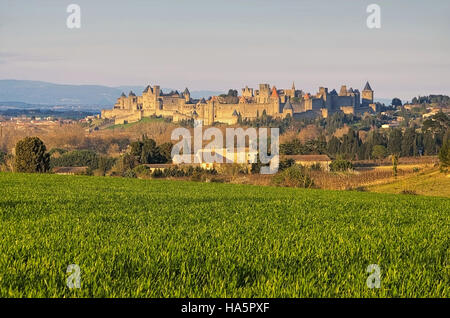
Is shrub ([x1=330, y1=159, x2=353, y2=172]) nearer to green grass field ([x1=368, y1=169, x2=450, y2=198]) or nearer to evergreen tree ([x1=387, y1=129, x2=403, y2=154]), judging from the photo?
green grass field ([x1=368, y1=169, x2=450, y2=198])

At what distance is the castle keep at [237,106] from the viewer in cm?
15225

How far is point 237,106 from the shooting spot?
151 meters

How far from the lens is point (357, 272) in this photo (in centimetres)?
529

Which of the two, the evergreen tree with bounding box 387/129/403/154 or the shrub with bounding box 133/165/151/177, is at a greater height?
the evergreen tree with bounding box 387/129/403/154

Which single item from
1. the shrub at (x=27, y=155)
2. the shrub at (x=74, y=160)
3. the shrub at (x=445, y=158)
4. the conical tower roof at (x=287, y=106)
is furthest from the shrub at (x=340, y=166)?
the conical tower roof at (x=287, y=106)

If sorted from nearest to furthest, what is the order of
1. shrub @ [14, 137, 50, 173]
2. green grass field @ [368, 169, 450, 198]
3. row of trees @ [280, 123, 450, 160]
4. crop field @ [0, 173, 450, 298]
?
1. crop field @ [0, 173, 450, 298]
2. green grass field @ [368, 169, 450, 198]
3. shrub @ [14, 137, 50, 173]
4. row of trees @ [280, 123, 450, 160]

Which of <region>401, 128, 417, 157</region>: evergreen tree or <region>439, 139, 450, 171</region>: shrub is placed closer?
<region>439, 139, 450, 171</region>: shrub

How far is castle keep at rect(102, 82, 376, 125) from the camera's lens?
15225 cm

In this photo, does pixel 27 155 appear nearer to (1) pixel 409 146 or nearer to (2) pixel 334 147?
(2) pixel 334 147

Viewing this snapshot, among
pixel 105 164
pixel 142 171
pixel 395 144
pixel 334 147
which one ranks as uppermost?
pixel 395 144

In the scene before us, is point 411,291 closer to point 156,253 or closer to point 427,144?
point 156,253

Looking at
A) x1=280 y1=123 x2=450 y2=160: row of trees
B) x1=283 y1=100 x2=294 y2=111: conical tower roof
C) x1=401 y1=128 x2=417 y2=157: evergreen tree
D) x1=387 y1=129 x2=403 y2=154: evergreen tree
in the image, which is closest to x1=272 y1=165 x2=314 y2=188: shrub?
x1=280 y1=123 x2=450 y2=160: row of trees

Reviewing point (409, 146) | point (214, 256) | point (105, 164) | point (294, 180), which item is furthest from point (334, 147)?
point (214, 256)

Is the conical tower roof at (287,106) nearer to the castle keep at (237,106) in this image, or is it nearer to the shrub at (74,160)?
the castle keep at (237,106)
